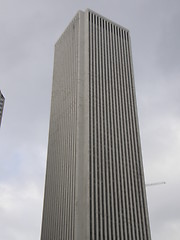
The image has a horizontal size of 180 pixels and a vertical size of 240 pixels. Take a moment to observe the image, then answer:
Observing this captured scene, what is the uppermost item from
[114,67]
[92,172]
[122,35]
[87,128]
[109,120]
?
[122,35]

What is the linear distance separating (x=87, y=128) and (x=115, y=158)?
16520 mm

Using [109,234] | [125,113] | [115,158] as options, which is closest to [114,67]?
[125,113]

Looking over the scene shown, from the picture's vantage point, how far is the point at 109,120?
414ft

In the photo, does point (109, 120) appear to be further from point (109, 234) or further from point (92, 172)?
point (109, 234)

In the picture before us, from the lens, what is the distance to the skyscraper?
10394 cm

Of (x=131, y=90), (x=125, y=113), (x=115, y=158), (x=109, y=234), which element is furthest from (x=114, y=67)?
(x=109, y=234)

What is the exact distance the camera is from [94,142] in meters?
115

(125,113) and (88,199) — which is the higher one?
(125,113)

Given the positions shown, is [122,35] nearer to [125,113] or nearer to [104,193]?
[125,113]

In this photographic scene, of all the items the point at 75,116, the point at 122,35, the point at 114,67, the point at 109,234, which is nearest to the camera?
the point at 109,234

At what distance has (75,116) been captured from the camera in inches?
4833

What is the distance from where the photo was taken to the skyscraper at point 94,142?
103938 mm

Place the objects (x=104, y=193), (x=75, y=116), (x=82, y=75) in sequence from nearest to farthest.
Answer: (x=104, y=193) → (x=75, y=116) → (x=82, y=75)

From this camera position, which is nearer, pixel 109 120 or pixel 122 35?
pixel 109 120
